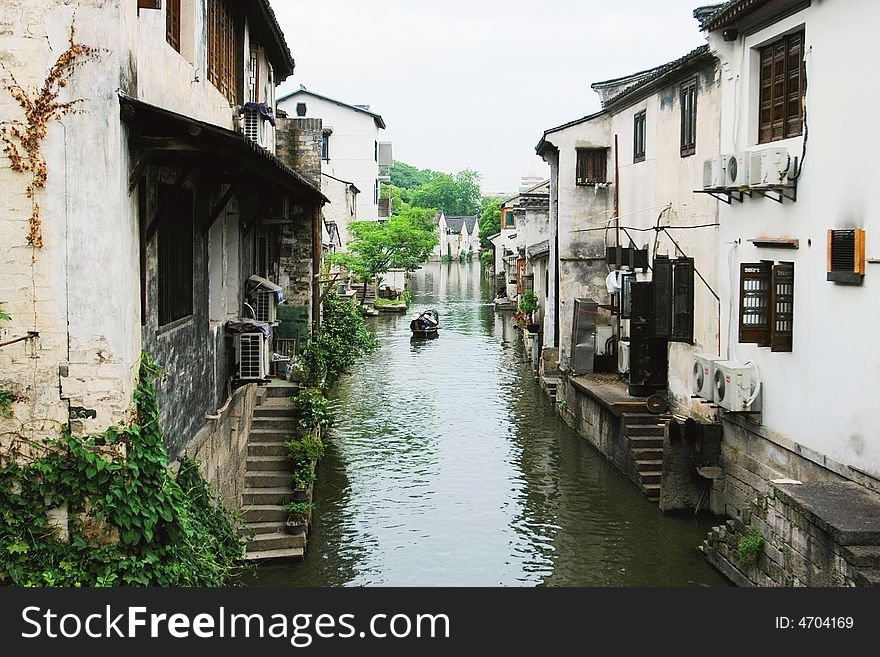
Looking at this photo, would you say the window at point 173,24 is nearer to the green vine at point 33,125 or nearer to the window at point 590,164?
the green vine at point 33,125

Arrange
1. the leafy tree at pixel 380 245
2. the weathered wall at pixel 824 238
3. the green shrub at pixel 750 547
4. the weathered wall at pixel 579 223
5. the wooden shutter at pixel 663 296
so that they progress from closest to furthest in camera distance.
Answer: the weathered wall at pixel 824 238 < the green shrub at pixel 750 547 < the wooden shutter at pixel 663 296 < the weathered wall at pixel 579 223 < the leafy tree at pixel 380 245

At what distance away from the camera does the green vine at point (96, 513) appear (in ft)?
27.9

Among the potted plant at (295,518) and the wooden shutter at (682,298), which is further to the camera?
the wooden shutter at (682,298)

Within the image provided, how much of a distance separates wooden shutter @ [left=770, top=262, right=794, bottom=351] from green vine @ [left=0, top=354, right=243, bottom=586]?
28.6 ft

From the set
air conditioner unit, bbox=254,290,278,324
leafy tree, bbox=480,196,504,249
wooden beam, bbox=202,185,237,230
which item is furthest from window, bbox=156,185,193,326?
leafy tree, bbox=480,196,504,249

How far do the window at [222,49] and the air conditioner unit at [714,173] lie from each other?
7.46 m

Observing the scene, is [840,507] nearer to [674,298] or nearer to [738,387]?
[738,387]

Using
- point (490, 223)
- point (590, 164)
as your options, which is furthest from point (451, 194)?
point (590, 164)

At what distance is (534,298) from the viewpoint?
38.0 m

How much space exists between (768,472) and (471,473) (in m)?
7.43

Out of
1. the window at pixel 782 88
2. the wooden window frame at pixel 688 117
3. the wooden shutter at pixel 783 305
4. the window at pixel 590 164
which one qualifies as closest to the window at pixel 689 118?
the wooden window frame at pixel 688 117

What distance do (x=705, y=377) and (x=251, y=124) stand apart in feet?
28.7

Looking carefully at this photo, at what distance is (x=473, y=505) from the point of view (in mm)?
18875

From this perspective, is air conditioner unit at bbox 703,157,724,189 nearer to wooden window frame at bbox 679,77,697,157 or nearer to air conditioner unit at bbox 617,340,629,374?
wooden window frame at bbox 679,77,697,157
